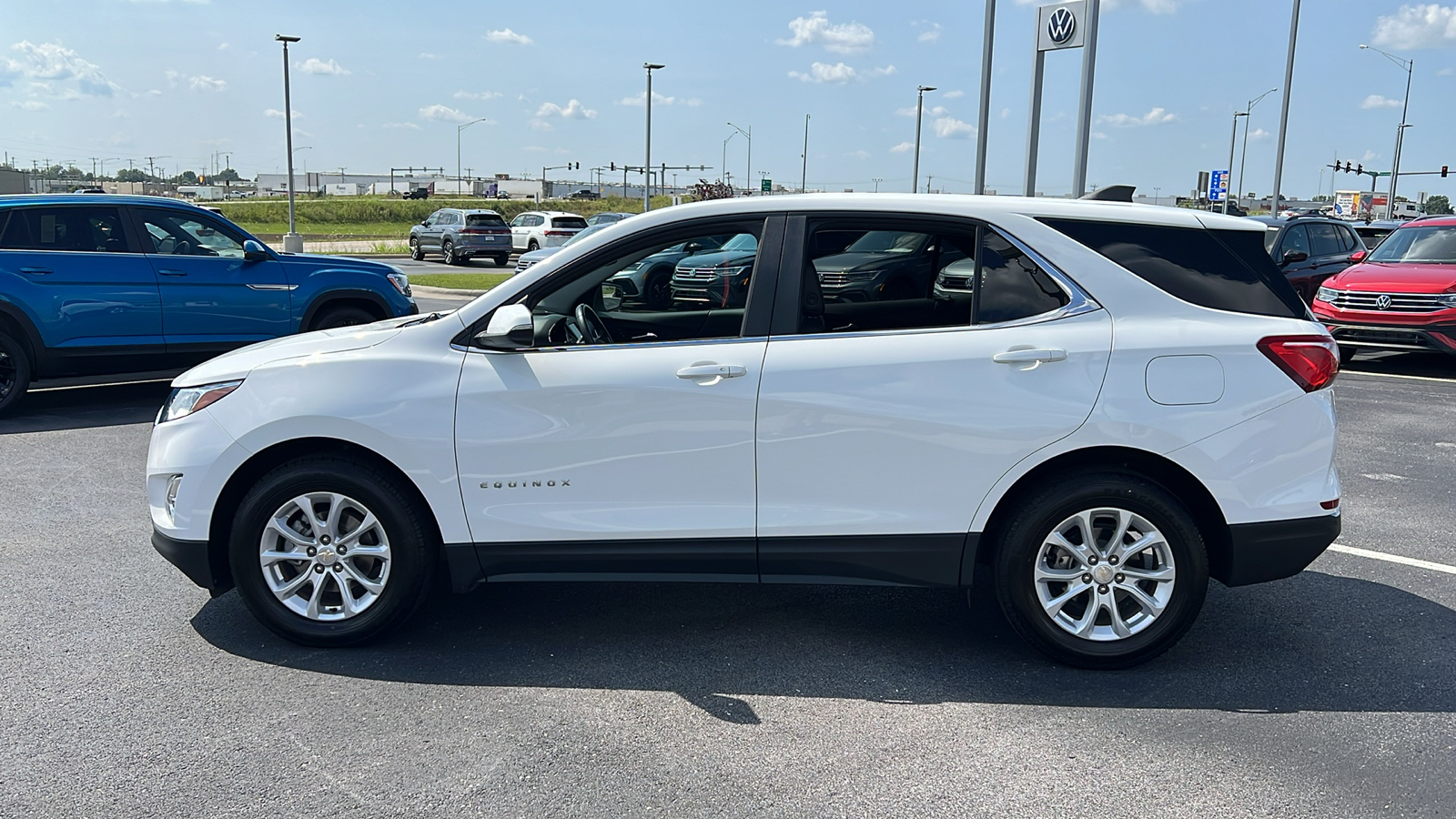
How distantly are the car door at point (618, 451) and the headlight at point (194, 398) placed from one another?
1007 millimetres

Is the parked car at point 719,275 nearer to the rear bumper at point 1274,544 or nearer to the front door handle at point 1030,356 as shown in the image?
the front door handle at point 1030,356

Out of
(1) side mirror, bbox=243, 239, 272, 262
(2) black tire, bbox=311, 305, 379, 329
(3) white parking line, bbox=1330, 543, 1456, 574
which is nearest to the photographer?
(3) white parking line, bbox=1330, 543, 1456, 574

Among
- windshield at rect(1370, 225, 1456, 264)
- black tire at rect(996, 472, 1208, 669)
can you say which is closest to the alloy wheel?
black tire at rect(996, 472, 1208, 669)

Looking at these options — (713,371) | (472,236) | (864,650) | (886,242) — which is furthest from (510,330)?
(472,236)

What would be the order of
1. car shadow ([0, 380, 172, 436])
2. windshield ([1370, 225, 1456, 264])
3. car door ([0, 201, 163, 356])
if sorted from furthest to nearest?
windshield ([1370, 225, 1456, 264]), car door ([0, 201, 163, 356]), car shadow ([0, 380, 172, 436])

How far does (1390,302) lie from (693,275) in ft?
37.2

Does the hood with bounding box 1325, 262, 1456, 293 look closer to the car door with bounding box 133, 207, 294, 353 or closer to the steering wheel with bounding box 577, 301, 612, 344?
the steering wheel with bounding box 577, 301, 612, 344

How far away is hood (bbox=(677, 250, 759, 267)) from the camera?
14.9 ft

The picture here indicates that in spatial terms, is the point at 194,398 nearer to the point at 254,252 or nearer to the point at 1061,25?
the point at 254,252

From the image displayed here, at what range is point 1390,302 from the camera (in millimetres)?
13062

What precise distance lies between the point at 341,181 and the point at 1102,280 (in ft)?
479

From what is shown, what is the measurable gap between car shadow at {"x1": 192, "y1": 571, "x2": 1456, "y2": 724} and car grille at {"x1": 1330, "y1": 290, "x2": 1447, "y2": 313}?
30.1 ft

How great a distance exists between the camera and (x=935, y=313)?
435 cm

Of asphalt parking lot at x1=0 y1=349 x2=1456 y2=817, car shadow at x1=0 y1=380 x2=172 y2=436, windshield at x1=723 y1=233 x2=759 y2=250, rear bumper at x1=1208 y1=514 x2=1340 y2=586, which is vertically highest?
windshield at x1=723 y1=233 x2=759 y2=250
